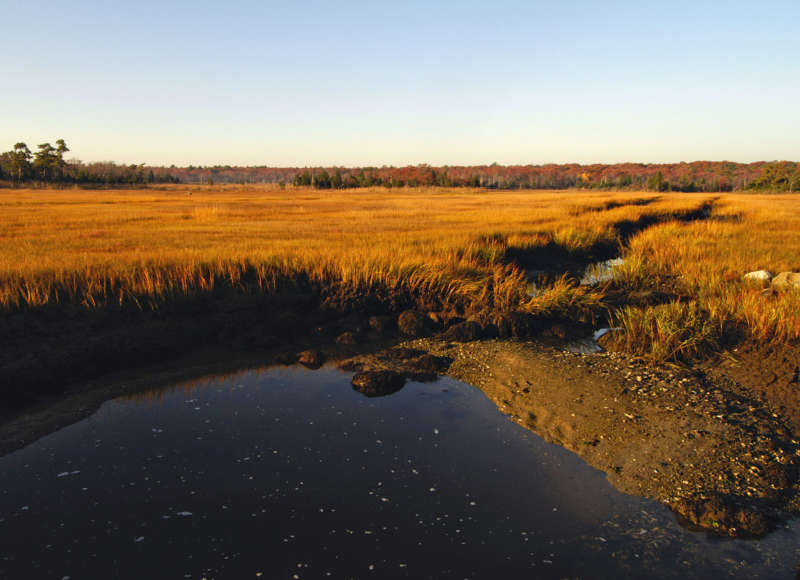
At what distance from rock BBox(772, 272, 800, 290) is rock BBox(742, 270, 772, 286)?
0.20m

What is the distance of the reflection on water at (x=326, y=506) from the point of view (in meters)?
3.73

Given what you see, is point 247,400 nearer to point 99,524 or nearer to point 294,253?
point 99,524

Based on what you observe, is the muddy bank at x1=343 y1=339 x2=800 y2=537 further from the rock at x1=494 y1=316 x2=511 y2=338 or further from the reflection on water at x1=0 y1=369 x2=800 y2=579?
the rock at x1=494 y1=316 x2=511 y2=338

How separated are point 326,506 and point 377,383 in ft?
8.76

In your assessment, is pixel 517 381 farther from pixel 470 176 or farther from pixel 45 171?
pixel 470 176

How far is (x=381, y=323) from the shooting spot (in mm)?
9773

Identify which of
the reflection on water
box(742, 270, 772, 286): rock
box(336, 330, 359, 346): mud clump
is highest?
box(742, 270, 772, 286): rock

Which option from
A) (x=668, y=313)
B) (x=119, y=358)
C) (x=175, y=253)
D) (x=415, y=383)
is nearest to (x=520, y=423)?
(x=415, y=383)

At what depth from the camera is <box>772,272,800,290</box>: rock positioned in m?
10.3

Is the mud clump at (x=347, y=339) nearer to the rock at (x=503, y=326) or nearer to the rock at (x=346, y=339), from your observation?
the rock at (x=346, y=339)

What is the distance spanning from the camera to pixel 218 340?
8.66m

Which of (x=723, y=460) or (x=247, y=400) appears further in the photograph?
(x=247, y=400)

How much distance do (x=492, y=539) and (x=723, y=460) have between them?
2.73m

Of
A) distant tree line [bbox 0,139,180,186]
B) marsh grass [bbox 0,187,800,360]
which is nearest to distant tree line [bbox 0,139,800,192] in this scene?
distant tree line [bbox 0,139,180,186]
